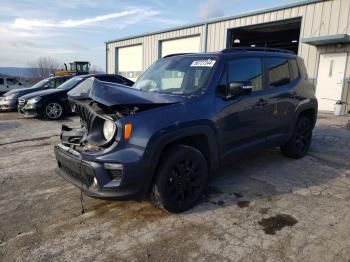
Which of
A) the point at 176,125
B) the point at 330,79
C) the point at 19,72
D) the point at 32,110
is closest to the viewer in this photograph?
the point at 176,125

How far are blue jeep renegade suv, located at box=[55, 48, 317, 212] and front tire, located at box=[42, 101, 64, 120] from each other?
669cm

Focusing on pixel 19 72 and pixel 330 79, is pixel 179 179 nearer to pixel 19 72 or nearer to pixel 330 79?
pixel 330 79

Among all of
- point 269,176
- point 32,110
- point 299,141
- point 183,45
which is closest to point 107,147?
point 269,176

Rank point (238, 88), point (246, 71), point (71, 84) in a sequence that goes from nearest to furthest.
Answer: point (238, 88) → point (246, 71) → point (71, 84)

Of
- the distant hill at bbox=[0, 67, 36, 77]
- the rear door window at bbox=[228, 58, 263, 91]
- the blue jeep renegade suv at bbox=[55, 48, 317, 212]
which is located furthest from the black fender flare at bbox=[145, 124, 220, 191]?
the distant hill at bbox=[0, 67, 36, 77]

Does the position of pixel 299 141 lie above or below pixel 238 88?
below

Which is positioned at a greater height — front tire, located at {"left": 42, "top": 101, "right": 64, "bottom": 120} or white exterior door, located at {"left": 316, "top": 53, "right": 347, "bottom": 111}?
white exterior door, located at {"left": 316, "top": 53, "right": 347, "bottom": 111}

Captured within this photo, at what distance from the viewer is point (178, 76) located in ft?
13.1

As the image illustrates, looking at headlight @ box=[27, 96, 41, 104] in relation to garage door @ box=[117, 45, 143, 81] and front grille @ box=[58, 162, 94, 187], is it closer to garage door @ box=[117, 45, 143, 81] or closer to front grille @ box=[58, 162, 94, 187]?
front grille @ box=[58, 162, 94, 187]

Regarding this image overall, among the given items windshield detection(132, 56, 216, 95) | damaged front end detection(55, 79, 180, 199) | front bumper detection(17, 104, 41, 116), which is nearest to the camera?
damaged front end detection(55, 79, 180, 199)

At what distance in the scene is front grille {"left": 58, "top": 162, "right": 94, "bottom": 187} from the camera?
9.91 feet

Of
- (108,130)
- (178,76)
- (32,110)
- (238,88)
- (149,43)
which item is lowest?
(32,110)

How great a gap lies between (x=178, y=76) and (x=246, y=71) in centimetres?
95

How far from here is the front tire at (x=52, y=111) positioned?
32.9ft
